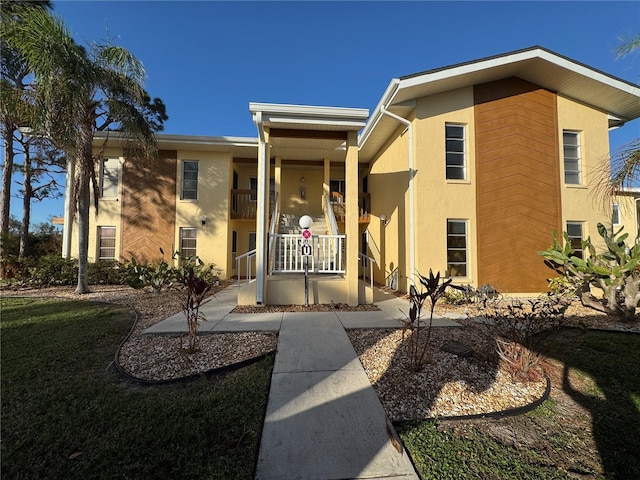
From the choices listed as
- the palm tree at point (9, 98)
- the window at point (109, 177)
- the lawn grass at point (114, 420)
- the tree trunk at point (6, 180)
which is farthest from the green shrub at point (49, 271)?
the lawn grass at point (114, 420)

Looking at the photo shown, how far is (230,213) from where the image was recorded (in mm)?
12211

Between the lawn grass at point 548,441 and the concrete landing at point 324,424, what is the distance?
0.91ft

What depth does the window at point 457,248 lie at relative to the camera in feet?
28.0

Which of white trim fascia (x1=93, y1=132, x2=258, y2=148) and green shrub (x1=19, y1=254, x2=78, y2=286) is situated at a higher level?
white trim fascia (x1=93, y1=132, x2=258, y2=148)

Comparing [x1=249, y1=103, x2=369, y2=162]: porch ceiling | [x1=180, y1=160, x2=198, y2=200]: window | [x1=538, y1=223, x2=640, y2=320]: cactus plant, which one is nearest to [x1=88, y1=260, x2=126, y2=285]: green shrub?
[x1=180, y1=160, x2=198, y2=200]: window

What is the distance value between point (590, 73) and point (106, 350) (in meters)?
13.8

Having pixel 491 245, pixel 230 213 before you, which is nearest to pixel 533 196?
pixel 491 245

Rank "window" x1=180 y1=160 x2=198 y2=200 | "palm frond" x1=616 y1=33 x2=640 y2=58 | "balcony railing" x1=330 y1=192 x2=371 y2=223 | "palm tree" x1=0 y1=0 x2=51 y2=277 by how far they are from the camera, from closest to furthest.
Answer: "palm frond" x1=616 y1=33 x2=640 y2=58 → "palm tree" x1=0 y1=0 x2=51 y2=277 → "balcony railing" x1=330 y1=192 x2=371 y2=223 → "window" x1=180 y1=160 x2=198 y2=200

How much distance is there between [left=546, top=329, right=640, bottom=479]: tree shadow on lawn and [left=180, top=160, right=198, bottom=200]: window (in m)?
12.5

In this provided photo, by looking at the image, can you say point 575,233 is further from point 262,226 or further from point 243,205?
point 243,205

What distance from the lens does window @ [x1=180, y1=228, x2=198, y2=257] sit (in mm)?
11898

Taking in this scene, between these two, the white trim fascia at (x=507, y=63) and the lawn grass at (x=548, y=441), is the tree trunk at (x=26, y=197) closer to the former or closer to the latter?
the white trim fascia at (x=507, y=63)

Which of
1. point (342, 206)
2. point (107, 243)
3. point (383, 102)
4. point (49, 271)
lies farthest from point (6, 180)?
point (383, 102)

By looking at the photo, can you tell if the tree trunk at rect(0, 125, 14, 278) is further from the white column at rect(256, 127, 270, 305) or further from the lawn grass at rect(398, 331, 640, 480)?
the lawn grass at rect(398, 331, 640, 480)
